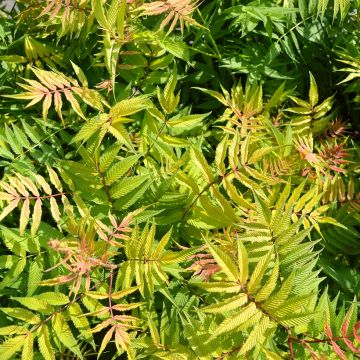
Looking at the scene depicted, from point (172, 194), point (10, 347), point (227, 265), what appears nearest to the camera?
point (227, 265)

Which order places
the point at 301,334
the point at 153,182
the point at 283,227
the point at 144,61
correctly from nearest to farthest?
1. the point at 283,227
2. the point at 301,334
3. the point at 153,182
4. the point at 144,61

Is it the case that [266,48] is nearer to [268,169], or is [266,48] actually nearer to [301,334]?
[268,169]

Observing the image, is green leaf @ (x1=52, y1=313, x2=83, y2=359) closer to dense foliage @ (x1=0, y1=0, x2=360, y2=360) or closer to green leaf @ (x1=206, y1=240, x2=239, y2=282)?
Result: dense foliage @ (x1=0, y1=0, x2=360, y2=360)

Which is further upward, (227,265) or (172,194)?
(227,265)

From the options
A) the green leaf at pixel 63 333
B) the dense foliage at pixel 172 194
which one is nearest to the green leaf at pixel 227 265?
the dense foliage at pixel 172 194

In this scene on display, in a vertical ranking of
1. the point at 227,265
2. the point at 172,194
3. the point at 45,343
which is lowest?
the point at 45,343

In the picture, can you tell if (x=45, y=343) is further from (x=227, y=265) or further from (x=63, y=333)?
(x=227, y=265)

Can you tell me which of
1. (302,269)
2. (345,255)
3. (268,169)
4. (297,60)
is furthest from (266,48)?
(302,269)

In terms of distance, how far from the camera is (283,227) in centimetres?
112

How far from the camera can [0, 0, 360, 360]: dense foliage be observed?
1.08 meters

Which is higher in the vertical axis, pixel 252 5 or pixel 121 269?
pixel 252 5

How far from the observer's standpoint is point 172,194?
137 centimetres

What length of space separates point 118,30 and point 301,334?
3.00ft

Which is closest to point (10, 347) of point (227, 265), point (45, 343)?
point (45, 343)
